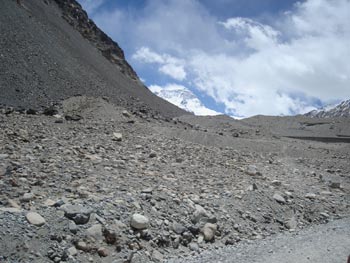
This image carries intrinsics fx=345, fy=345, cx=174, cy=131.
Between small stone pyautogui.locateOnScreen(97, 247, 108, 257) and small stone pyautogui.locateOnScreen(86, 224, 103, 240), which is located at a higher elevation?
small stone pyautogui.locateOnScreen(86, 224, 103, 240)

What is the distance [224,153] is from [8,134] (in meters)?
8.31

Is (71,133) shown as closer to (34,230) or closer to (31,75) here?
(34,230)

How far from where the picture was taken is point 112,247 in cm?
569

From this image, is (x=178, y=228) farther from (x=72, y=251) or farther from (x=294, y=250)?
(x=294, y=250)

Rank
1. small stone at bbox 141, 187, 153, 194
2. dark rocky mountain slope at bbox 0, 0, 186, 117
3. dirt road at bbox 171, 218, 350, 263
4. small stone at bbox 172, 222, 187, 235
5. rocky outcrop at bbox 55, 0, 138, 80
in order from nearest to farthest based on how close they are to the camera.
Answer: dirt road at bbox 171, 218, 350, 263
small stone at bbox 172, 222, 187, 235
small stone at bbox 141, 187, 153, 194
dark rocky mountain slope at bbox 0, 0, 186, 117
rocky outcrop at bbox 55, 0, 138, 80

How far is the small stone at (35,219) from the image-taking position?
5.42 m

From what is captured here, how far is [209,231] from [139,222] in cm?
155

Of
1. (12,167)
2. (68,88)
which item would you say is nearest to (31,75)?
(68,88)

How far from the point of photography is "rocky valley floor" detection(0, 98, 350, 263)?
5.54 m

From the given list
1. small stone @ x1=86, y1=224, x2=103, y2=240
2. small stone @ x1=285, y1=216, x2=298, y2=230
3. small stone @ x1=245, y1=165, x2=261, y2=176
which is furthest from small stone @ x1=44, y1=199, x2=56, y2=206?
small stone @ x1=245, y1=165, x2=261, y2=176

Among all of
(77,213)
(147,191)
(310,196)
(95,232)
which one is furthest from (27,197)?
(310,196)

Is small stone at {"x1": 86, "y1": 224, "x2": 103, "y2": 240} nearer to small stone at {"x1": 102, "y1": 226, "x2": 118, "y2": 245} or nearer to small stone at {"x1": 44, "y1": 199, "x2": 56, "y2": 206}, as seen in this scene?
small stone at {"x1": 102, "y1": 226, "x2": 118, "y2": 245}

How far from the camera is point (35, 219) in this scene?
5477 millimetres

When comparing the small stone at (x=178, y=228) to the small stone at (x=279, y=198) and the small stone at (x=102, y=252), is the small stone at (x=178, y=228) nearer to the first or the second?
the small stone at (x=102, y=252)
